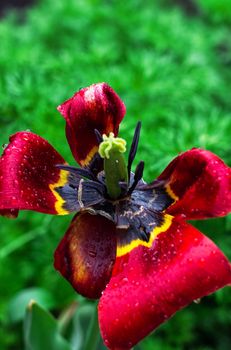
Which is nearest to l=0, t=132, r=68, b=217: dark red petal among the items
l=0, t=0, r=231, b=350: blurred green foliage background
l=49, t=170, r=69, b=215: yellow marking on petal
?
l=49, t=170, r=69, b=215: yellow marking on petal

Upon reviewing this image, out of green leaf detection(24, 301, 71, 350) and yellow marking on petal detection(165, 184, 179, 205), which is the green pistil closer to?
yellow marking on petal detection(165, 184, 179, 205)

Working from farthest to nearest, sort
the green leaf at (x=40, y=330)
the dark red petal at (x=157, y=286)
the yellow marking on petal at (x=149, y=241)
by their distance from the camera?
1. the green leaf at (x=40, y=330)
2. the yellow marking on petal at (x=149, y=241)
3. the dark red petal at (x=157, y=286)

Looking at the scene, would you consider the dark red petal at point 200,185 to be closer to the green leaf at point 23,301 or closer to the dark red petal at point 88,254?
the dark red petal at point 88,254

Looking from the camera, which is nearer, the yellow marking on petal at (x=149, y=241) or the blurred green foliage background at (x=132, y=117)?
the yellow marking on petal at (x=149, y=241)

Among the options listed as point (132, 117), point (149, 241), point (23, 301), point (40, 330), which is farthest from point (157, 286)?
point (132, 117)

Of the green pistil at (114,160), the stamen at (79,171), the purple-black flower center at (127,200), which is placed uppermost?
the green pistil at (114,160)

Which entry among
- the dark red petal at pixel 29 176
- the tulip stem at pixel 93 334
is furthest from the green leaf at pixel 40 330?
the dark red petal at pixel 29 176

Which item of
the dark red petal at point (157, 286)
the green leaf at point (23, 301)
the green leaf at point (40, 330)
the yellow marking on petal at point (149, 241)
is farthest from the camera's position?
the green leaf at point (23, 301)
